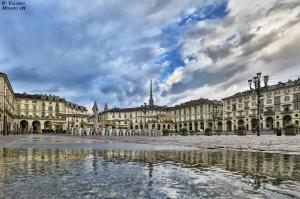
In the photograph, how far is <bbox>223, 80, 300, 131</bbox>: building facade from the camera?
78.6m

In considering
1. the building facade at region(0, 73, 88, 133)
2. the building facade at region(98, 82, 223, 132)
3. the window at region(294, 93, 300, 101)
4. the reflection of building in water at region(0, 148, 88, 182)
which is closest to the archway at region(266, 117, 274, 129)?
the window at region(294, 93, 300, 101)

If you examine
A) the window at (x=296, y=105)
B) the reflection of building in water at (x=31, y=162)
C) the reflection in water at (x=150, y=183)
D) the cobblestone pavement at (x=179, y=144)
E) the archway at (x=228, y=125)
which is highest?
the window at (x=296, y=105)

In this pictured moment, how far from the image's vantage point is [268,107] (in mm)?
86125

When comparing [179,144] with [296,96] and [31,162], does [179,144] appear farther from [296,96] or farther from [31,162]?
[296,96]

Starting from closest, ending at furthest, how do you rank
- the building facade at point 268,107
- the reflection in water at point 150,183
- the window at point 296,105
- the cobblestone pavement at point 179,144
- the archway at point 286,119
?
the reflection in water at point 150,183
the cobblestone pavement at point 179,144
the window at point 296,105
the building facade at point 268,107
the archway at point 286,119

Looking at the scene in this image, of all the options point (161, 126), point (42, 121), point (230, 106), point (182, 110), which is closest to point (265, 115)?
point (230, 106)

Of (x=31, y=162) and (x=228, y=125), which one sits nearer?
(x=31, y=162)

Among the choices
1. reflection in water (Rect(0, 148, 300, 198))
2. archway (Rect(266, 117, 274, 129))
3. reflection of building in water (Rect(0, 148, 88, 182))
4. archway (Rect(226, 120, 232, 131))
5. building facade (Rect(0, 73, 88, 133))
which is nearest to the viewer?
reflection in water (Rect(0, 148, 300, 198))

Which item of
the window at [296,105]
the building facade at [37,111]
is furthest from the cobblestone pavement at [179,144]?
the building facade at [37,111]

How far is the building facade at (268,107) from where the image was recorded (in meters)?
78.6

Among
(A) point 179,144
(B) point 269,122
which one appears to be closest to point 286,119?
(B) point 269,122

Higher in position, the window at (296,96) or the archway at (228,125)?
the window at (296,96)

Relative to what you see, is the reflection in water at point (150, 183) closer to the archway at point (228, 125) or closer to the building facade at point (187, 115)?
the building facade at point (187, 115)

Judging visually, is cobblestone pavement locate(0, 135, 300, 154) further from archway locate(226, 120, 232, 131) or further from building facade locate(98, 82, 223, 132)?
archway locate(226, 120, 232, 131)
